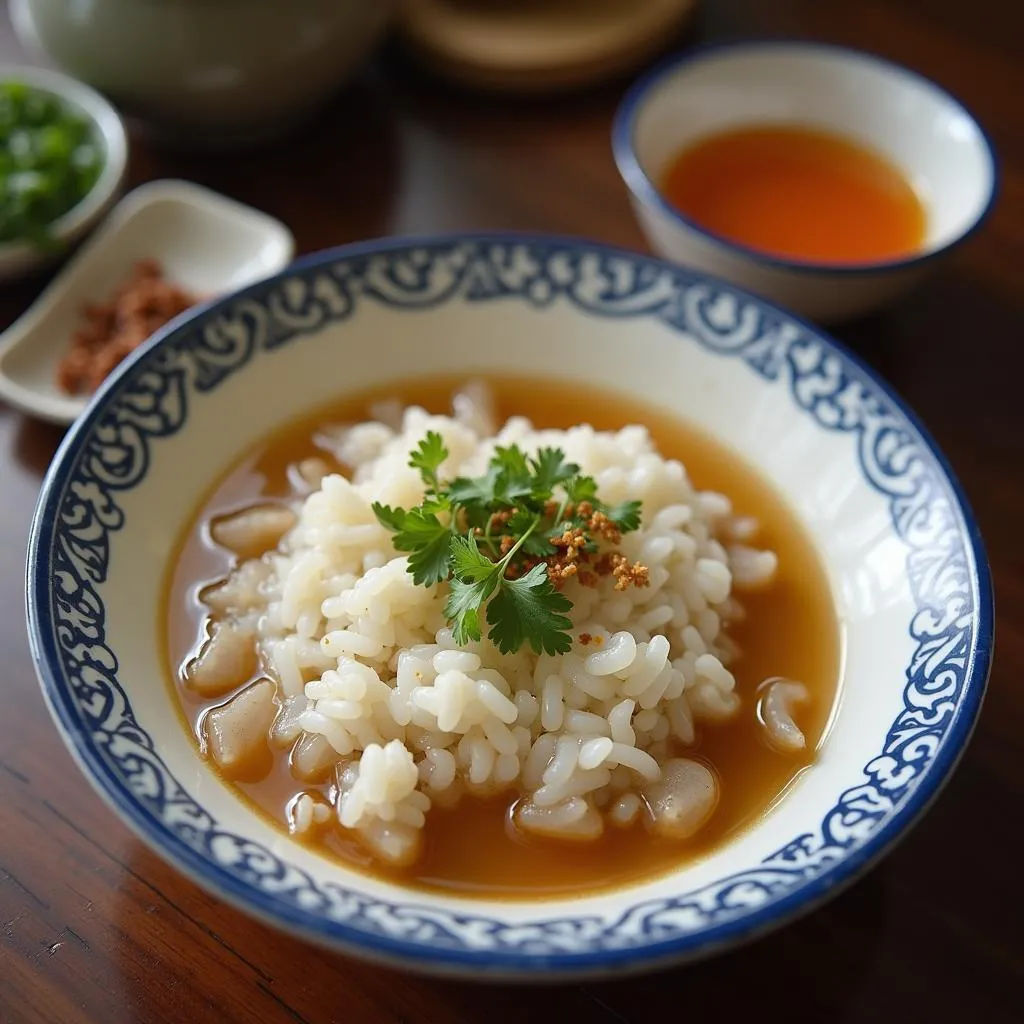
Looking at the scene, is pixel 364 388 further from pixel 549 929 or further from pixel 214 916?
pixel 549 929

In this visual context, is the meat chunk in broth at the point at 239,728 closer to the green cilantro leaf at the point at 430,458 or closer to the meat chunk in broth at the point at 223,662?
the meat chunk in broth at the point at 223,662

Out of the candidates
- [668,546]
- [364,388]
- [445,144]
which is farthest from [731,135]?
[668,546]

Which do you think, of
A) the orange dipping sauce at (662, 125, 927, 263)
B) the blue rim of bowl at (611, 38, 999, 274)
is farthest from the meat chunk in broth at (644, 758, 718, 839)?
the orange dipping sauce at (662, 125, 927, 263)

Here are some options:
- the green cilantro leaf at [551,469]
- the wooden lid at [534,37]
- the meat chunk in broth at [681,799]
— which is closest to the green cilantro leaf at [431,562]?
the green cilantro leaf at [551,469]

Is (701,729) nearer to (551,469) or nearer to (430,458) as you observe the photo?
(551,469)

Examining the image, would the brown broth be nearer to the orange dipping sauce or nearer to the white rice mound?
the white rice mound
